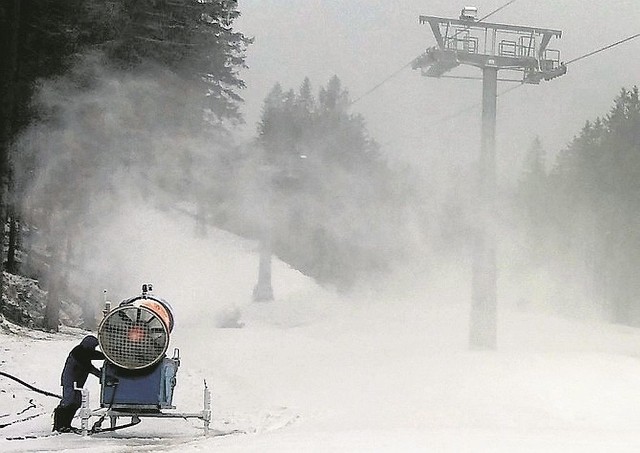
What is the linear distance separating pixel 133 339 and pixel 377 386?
5183 millimetres

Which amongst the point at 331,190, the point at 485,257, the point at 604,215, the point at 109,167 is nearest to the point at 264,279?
the point at 331,190

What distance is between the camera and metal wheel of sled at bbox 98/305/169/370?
7051 millimetres

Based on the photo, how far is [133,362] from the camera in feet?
23.2

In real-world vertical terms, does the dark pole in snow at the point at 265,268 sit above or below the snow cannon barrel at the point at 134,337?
above

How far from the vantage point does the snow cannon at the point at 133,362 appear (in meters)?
7.05

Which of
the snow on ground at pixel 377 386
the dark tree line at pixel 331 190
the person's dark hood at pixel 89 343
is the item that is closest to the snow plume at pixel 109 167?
the snow on ground at pixel 377 386

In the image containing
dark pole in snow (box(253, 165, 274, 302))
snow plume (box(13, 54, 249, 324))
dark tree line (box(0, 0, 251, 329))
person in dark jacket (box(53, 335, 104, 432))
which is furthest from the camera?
dark pole in snow (box(253, 165, 274, 302))

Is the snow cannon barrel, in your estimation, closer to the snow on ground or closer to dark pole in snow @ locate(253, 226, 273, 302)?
the snow on ground

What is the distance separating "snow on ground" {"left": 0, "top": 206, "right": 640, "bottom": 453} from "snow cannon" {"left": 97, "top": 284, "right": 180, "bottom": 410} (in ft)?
1.15

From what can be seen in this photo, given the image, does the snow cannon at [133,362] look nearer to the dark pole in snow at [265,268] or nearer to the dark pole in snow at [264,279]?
the dark pole in snow at [265,268]

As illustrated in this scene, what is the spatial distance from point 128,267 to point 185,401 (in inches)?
535

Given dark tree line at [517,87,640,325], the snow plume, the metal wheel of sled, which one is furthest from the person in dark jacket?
dark tree line at [517,87,640,325]

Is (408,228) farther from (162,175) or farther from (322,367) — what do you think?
(322,367)

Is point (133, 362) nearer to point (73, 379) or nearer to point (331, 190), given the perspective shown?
point (73, 379)
